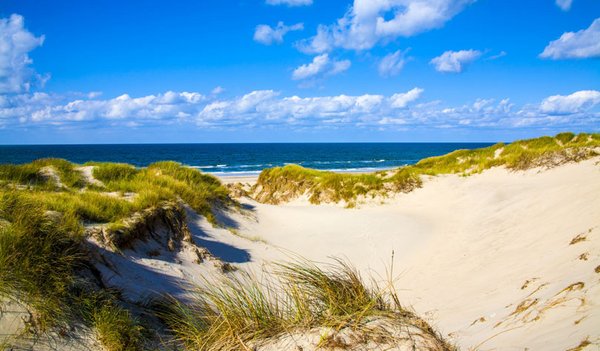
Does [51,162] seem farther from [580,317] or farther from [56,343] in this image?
[580,317]

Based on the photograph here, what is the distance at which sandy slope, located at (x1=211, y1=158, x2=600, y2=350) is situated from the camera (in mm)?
4289

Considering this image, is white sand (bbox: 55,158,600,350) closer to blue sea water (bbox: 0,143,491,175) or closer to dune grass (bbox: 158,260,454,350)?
dune grass (bbox: 158,260,454,350)

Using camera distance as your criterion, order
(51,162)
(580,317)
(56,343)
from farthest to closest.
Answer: (51,162), (580,317), (56,343)

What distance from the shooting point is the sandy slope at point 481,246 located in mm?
4289

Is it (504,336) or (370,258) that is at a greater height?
(504,336)

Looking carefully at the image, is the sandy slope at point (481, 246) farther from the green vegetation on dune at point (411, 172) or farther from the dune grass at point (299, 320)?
the dune grass at point (299, 320)

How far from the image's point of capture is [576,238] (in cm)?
709

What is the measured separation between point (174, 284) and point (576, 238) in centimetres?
703

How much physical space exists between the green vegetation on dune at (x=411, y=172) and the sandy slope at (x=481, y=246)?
0.71m

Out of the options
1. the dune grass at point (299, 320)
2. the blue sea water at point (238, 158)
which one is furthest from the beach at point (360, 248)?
the blue sea water at point (238, 158)

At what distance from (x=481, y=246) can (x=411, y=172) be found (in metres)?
9.82

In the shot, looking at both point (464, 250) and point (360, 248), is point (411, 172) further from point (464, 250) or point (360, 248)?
point (464, 250)

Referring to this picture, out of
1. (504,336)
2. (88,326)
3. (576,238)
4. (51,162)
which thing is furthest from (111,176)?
(576,238)

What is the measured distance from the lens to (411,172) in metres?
19.5
